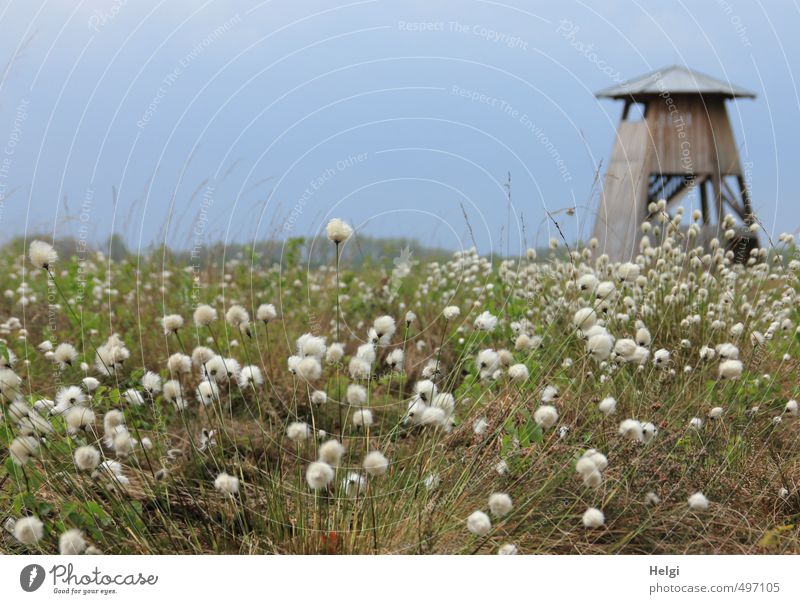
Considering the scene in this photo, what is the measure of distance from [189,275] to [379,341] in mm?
4971

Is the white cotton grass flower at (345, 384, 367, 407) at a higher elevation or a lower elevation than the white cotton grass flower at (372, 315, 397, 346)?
lower

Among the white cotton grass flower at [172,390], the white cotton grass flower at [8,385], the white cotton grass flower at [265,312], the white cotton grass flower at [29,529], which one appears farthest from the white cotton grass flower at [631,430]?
the white cotton grass flower at [8,385]

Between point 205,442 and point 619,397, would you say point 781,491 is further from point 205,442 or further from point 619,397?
point 205,442

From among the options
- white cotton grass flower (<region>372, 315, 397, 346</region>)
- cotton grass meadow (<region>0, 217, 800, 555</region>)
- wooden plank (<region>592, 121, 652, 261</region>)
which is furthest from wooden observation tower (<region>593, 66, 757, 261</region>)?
white cotton grass flower (<region>372, 315, 397, 346</region>)

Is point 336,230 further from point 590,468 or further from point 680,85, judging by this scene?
point 680,85

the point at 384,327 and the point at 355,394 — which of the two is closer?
the point at 355,394

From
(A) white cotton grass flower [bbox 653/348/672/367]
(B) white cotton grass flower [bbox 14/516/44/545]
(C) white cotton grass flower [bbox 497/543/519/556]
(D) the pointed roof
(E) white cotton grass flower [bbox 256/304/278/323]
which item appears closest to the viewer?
(B) white cotton grass flower [bbox 14/516/44/545]

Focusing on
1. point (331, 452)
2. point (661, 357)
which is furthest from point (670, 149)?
point (331, 452)

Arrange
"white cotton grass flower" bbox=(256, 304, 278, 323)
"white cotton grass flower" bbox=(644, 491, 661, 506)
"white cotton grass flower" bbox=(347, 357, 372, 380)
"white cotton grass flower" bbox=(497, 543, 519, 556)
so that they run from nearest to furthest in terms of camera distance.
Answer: "white cotton grass flower" bbox=(497, 543, 519, 556)
"white cotton grass flower" bbox=(347, 357, 372, 380)
"white cotton grass flower" bbox=(256, 304, 278, 323)
"white cotton grass flower" bbox=(644, 491, 661, 506)

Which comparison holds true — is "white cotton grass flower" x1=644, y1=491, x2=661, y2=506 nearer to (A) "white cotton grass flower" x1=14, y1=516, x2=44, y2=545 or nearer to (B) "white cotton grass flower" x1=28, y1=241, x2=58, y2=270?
(A) "white cotton grass flower" x1=14, y1=516, x2=44, y2=545
